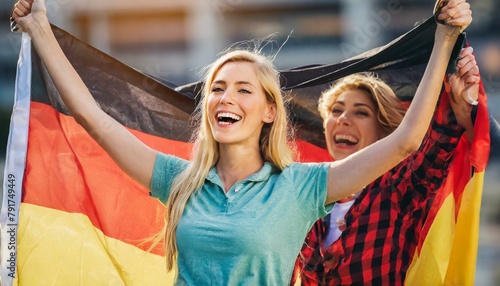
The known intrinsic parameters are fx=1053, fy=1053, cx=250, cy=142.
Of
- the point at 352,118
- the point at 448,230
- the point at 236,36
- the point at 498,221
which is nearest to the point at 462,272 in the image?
the point at 448,230

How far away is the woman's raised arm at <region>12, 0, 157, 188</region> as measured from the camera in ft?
12.0

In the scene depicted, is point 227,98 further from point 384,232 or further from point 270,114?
point 384,232

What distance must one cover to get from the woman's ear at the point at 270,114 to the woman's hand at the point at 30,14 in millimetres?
849

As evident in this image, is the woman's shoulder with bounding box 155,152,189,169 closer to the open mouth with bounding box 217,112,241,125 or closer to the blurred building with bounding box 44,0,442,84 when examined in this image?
the open mouth with bounding box 217,112,241,125

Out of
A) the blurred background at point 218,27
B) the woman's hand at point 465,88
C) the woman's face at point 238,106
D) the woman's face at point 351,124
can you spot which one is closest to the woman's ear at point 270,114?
the woman's face at point 238,106

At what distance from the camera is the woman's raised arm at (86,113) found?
3646 mm

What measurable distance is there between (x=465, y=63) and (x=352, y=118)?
3.00 feet

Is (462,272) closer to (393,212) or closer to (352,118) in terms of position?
(393,212)

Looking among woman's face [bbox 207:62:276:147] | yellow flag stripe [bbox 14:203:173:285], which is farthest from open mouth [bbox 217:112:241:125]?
yellow flag stripe [bbox 14:203:173:285]

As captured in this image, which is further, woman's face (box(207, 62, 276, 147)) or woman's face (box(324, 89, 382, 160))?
woman's face (box(324, 89, 382, 160))

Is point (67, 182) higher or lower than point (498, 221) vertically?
lower

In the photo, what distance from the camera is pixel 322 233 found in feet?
14.7

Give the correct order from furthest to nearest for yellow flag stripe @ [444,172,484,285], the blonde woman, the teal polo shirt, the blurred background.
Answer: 1. the blurred background
2. the blonde woman
3. yellow flag stripe @ [444,172,484,285]
4. the teal polo shirt

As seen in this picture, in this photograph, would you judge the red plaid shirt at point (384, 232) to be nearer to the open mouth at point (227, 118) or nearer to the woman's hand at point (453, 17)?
the woman's hand at point (453, 17)
